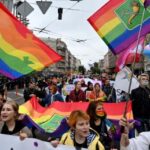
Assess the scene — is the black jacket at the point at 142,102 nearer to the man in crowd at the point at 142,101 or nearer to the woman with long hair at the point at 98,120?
the man in crowd at the point at 142,101

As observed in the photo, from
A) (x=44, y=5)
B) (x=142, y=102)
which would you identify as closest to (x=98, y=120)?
(x=142, y=102)

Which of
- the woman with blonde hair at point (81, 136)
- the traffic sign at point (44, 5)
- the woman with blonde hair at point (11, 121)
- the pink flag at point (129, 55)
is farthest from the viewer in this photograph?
the traffic sign at point (44, 5)

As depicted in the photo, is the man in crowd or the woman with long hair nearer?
the woman with long hair

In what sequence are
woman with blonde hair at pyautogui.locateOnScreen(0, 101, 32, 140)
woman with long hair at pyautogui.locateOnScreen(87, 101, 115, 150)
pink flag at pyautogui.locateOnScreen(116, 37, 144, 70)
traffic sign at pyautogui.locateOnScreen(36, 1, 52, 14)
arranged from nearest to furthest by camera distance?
woman with blonde hair at pyautogui.locateOnScreen(0, 101, 32, 140), woman with long hair at pyautogui.locateOnScreen(87, 101, 115, 150), pink flag at pyautogui.locateOnScreen(116, 37, 144, 70), traffic sign at pyautogui.locateOnScreen(36, 1, 52, 14)

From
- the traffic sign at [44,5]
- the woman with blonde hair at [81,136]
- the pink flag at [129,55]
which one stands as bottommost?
the woman with blonde hair at [81,136]

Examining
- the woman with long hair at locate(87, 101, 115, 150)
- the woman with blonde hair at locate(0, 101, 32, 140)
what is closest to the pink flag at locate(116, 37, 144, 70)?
the woman with long hair at locate(87, 101, 115, 150)

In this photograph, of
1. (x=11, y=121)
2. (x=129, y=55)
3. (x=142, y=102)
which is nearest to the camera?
(x=11, y=121)

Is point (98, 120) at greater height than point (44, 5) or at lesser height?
lesser

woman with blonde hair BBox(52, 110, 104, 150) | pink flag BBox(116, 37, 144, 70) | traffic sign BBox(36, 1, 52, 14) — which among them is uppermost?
traffic sign BBox(36, 1, 52, 14)

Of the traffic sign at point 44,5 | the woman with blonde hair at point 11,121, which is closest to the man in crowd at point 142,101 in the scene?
the woman with blonde hair at point 11,121

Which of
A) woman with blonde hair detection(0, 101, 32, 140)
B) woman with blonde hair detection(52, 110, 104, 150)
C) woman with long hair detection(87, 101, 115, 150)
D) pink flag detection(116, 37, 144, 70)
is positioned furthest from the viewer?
pink flag detection(116, 37, 144, 70)

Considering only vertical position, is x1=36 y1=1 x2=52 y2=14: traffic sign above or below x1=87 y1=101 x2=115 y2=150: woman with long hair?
above

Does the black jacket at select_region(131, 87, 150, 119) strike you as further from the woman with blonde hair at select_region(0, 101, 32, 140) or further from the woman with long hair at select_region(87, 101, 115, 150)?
the woman with blonde hair at select_region(0, 101, 32, 140)

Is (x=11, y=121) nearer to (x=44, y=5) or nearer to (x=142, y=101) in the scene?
(x=142, y=101)
